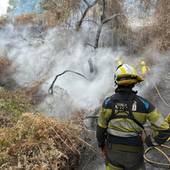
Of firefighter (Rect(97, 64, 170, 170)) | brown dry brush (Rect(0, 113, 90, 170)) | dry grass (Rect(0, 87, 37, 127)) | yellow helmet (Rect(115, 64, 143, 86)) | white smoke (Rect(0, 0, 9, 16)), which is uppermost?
white smoke (Rect(0, 0, 9, 16))

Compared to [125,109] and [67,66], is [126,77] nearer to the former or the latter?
[125,109]

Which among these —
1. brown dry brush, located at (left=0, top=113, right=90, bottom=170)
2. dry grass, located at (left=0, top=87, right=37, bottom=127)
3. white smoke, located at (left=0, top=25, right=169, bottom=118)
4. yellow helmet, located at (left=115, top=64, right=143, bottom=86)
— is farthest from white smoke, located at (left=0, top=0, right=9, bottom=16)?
yellow helmet, located at (left=115, top=64, right=143, bottom=86)

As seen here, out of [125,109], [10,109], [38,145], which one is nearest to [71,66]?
[10,109]

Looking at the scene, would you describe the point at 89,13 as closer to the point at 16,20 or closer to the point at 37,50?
the point at 37,50

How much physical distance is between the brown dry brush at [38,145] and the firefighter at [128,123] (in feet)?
4.05

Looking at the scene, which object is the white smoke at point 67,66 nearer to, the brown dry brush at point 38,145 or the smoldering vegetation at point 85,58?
the smoldering vegetation at point 85,58

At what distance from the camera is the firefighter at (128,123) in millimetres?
1726

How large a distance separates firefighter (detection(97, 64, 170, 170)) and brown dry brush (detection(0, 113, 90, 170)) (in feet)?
4.05

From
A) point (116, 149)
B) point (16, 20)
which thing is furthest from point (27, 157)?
point (16, 20)

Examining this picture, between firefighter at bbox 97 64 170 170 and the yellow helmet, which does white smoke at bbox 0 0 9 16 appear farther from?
firefighter at bbox 97 64 170 170

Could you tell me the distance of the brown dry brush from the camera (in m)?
2.66

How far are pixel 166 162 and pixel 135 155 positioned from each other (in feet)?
4.69

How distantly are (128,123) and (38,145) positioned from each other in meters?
1.89

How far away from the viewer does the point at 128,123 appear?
1.74 meters
